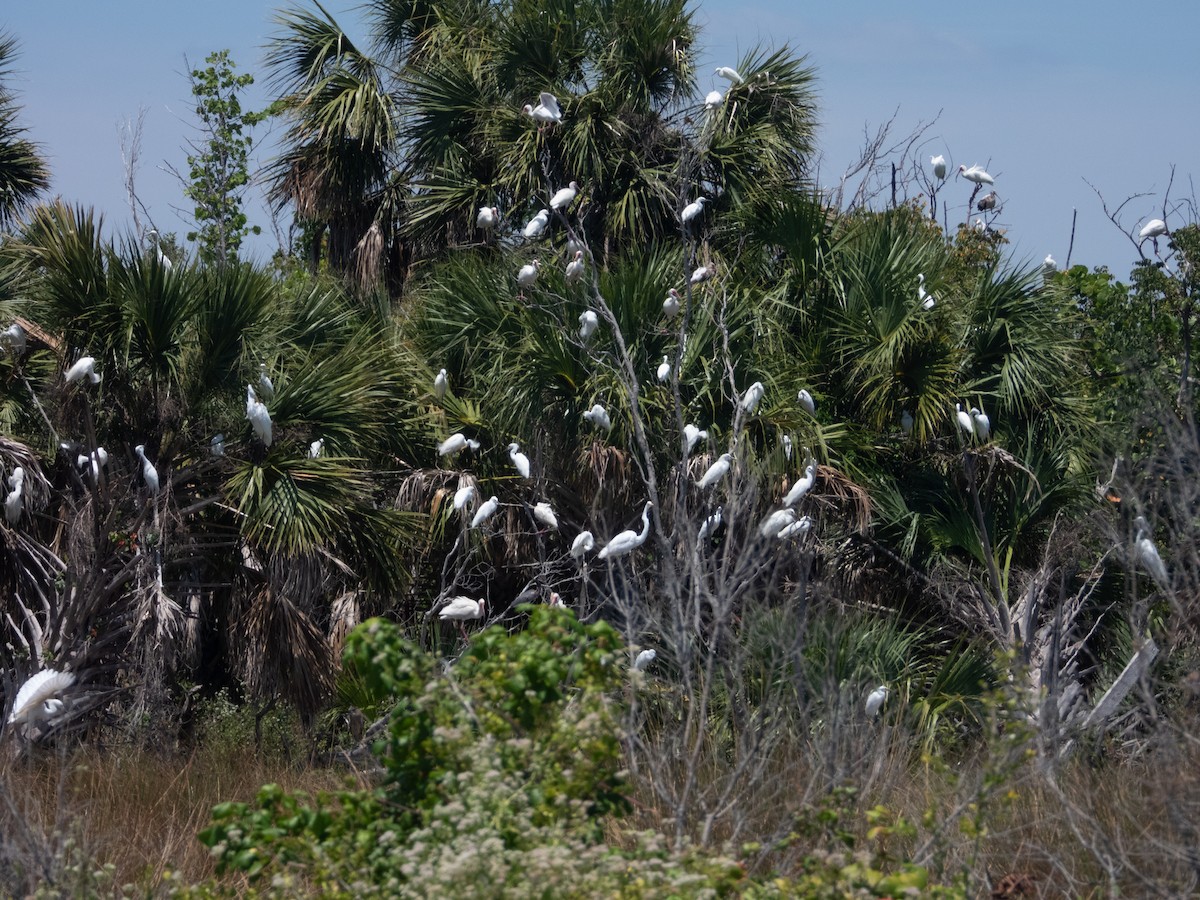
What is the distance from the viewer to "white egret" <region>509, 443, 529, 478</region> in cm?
923

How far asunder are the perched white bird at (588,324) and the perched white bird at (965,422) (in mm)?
2615

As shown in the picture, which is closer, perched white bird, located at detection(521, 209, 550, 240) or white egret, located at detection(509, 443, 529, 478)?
white egret, located at detection(509, 443, 529, 478)

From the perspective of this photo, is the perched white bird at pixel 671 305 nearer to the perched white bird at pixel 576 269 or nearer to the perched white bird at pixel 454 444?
the perched white bird at pixel 576 269

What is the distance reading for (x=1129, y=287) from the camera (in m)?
11.0

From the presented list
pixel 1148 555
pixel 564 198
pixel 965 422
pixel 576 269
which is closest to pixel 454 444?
pixel 576 269

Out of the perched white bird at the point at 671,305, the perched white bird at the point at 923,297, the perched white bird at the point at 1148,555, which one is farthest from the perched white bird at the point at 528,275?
the perched white bird at the point at 1148,555

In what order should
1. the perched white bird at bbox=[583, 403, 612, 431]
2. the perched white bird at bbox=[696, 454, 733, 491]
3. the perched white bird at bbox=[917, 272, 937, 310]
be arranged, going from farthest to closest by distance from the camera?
the perched white bird at bbox=[917, 272, 937, 310], the perched white bird at bbox=[583, 403, 612, 431], the perched white bird at bbox=[696, 454, 733, 491]

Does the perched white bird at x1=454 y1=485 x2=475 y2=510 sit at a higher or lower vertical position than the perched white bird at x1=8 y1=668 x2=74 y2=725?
higher

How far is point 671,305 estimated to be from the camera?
9344mm

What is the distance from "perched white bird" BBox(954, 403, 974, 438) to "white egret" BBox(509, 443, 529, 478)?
3.03 meters

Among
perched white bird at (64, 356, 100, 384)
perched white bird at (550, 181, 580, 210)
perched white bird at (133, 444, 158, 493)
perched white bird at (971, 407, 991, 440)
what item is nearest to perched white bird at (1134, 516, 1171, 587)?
Answer: perched white bird at (971, 407, 991, 440)

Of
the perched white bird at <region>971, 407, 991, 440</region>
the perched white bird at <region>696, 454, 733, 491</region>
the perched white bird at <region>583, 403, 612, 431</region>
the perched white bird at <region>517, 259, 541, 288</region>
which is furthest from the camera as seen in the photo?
the perched white bird at <region>517, 259, 541, 288</region>

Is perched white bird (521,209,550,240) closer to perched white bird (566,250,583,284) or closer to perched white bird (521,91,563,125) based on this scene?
perched white bird (566,250,583,284)

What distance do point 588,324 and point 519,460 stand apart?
42.8 inches
